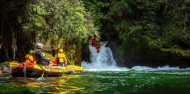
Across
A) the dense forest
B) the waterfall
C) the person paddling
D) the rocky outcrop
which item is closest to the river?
the person paddling

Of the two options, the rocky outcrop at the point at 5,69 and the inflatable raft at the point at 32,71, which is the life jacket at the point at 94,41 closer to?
the rocky outcrop at the point at 5,69

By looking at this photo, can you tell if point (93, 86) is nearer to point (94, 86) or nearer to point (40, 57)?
point (94, 86)

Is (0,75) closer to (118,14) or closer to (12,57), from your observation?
(12,57)

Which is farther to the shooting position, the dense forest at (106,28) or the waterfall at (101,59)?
the waterfall at (101,59)

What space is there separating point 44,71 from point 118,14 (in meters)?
15.6

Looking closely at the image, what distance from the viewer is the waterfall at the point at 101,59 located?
2911cm

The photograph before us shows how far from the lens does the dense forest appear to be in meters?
20.3

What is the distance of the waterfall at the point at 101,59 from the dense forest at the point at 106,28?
1.76 feet

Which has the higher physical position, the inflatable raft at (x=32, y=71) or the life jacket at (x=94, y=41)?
the life jacket at (x=94, y=41)

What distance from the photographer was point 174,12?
94.0 ft

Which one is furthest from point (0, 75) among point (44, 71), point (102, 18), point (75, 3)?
point (102, 18)

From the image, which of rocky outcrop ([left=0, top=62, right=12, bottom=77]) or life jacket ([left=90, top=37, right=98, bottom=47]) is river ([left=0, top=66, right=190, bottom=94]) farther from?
life jacket ([left=90, top=37, right=98, bottom=47])

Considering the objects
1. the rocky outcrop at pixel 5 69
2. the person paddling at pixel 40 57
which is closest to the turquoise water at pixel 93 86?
the person paddling at pixel 40 57

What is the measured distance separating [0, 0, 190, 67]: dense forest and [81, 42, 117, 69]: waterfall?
0.54 meters
